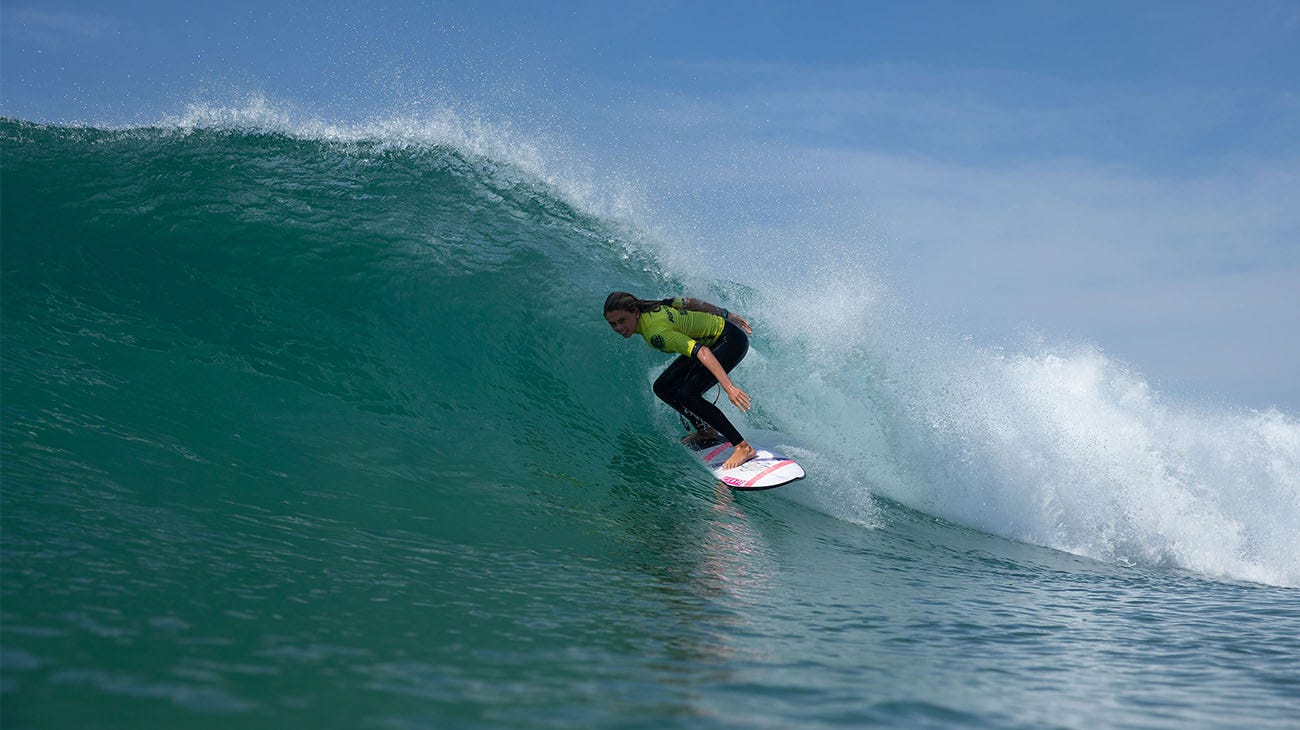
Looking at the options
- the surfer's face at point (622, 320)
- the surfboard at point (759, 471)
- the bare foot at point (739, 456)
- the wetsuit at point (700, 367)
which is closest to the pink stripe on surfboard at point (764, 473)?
the surfboard at point (759, 471)

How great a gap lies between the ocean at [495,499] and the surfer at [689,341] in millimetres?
639

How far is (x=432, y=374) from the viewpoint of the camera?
7688 millimetres

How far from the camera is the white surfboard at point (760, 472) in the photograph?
708cm

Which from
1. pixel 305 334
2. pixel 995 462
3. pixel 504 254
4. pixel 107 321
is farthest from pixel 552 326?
pixel 995 462

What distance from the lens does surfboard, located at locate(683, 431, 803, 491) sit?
7.08m

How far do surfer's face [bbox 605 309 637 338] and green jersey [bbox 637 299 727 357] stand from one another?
15 centimetres

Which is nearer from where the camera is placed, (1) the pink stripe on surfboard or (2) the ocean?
(2) the ocean

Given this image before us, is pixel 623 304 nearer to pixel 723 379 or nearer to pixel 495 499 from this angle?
pixel 723 379

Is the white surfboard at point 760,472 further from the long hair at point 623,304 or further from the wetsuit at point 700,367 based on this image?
the long hair at point 623,304

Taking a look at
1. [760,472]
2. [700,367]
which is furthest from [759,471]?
[700,367]

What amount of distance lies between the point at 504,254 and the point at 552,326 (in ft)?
4.76

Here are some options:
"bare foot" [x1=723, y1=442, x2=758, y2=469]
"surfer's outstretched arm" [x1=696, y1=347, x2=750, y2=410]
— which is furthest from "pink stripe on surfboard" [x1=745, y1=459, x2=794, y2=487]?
"surfer's outstretched arm" [x1=696, y1=347, x2=750, y2=410]

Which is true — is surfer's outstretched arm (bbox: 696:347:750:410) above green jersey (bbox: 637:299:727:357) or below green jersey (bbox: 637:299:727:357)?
below

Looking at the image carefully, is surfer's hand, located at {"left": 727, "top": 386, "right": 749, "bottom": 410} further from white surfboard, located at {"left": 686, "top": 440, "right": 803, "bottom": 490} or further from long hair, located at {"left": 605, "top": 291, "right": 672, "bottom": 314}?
white surfboard, located at {"left": 686, "top": 440, "right": 803, "bottom": 490}
